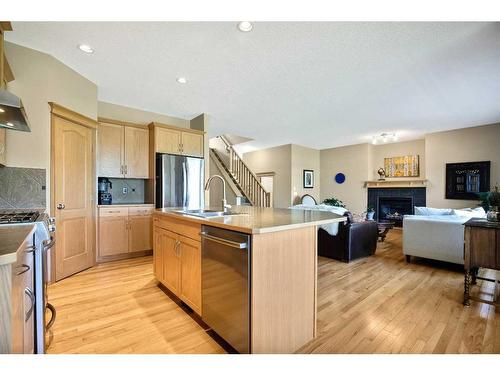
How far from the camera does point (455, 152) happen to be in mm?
5695

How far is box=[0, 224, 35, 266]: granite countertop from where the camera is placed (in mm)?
764

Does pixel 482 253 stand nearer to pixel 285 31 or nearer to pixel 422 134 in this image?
pixel 285 31

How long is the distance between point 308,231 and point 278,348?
0.77 meters

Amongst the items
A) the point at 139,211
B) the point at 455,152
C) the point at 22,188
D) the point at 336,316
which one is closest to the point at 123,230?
the point at 139,211

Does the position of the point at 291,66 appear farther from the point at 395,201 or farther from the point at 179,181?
the point at 395,201

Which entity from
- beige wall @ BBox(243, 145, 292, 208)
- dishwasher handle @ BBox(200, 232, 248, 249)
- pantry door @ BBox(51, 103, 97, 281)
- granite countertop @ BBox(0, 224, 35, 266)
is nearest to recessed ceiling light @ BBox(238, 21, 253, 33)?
dishwasher handle @ BBox(200, 232, 248, 249)

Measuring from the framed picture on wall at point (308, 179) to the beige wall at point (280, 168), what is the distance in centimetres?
74

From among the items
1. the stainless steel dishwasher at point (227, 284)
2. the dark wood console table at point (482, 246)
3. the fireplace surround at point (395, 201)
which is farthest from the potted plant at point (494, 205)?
the fireplace surround at point (395, 201)

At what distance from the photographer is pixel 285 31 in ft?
7.25

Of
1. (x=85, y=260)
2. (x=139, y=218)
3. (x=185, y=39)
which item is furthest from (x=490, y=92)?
A: (x=85, y=260)

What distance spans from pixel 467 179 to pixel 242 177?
5.66 m

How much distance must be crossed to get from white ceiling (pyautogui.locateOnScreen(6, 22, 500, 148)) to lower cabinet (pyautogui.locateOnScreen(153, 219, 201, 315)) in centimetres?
187

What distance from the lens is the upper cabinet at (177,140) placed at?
4012 millimetres

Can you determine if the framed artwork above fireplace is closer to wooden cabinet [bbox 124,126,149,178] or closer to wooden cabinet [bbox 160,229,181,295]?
wooden cabinet [bbox 160,229,181,295]
